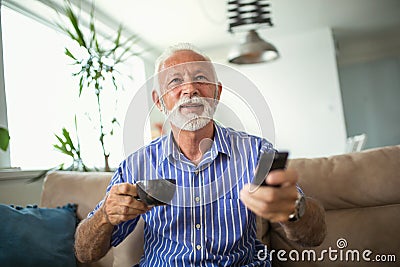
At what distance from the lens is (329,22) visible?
5117 mm

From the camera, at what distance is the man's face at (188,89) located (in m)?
1.23

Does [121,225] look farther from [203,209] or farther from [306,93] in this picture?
[306,93]

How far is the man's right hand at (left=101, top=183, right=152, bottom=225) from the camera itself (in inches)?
38.2

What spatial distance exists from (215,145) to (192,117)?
0.11 m

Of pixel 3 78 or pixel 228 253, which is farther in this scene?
pixel 3 78

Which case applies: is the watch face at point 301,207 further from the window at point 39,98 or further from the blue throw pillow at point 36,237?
the window at point 39,98

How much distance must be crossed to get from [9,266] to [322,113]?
477 centimetres

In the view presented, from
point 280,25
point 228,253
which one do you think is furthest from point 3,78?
point 280,25

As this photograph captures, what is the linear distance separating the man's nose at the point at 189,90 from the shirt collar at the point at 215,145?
0.14m

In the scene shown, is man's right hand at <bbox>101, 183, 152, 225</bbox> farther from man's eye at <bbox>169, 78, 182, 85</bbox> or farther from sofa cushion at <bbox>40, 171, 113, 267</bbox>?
sofa cushion at <bbox>40, 171, 113, 267</bbox>

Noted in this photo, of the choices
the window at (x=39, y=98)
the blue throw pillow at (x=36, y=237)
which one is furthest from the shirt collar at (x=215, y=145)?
the window at (x=39, y=98)

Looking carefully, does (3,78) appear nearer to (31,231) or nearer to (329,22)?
(31,231)

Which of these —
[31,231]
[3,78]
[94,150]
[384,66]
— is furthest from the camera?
[384,66]

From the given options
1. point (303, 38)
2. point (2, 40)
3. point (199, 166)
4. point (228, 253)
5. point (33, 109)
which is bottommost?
point (228, 253)
